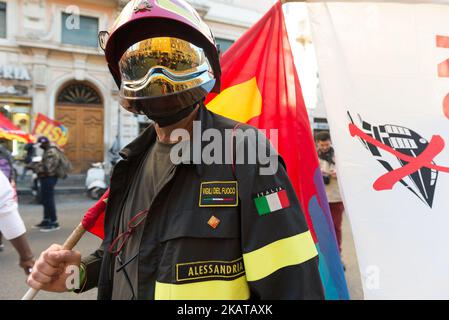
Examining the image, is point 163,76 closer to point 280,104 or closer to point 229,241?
point 229,241

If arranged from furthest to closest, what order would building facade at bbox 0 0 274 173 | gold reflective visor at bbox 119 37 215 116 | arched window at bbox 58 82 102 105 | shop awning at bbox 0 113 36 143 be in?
arched window at bbox 58 82 102 105
building facade at bbox 0 0 274 173
shop awning at bbox 0 113 36 143
gold reflective visor at bbox 119 37 215 116

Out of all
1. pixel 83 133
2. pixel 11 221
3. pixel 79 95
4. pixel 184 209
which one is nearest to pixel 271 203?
pixel 184 209

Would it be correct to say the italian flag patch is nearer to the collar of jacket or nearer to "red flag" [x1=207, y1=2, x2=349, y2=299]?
the collar of jacket

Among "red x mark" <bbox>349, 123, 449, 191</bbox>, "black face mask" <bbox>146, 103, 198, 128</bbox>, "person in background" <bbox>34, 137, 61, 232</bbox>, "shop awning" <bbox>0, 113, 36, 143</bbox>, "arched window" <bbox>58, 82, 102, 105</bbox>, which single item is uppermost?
"arched window" <bbox>58, 82, 102, 105</bbox>

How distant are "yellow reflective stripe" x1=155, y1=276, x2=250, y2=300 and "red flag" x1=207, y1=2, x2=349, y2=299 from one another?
0.89m

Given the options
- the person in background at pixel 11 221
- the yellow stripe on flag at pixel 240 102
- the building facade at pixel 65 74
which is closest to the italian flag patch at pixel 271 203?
the yellow stripe on flag at pixel 240 102

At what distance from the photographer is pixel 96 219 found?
1.52 meters

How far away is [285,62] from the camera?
206 centimetres

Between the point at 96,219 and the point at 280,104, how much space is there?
114cm

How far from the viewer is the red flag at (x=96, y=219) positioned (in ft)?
4.92

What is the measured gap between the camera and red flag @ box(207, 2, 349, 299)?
189cm

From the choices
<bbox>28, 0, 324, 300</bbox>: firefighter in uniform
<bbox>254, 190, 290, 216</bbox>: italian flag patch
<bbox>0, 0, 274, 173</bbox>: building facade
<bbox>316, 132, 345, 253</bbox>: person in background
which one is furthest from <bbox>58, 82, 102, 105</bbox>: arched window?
<bbox>254, 190, 290, 216</bbox>: italian flag patch

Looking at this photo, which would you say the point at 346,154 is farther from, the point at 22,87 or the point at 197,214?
the point at 22,87

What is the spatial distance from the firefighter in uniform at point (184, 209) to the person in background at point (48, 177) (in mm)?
5505
